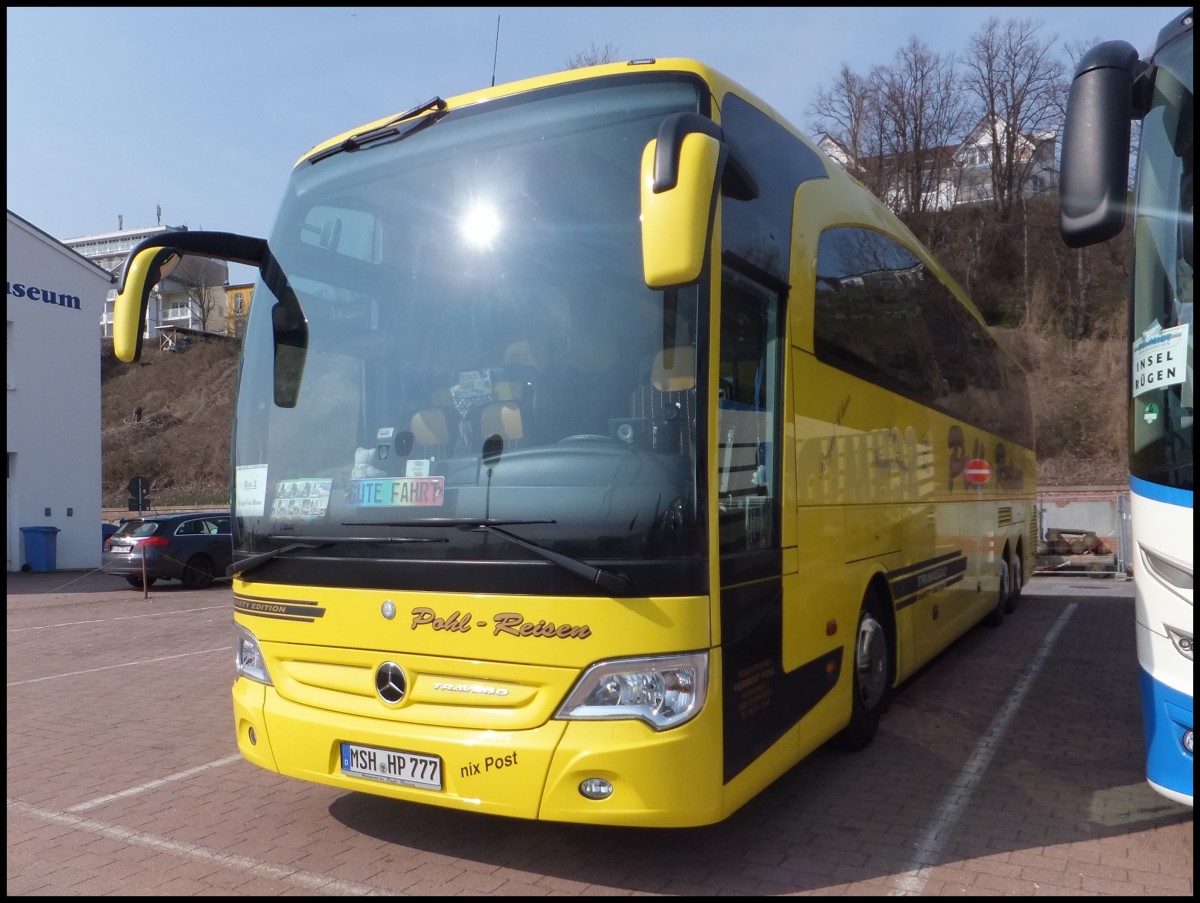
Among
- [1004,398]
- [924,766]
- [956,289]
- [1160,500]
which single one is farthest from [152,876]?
[1004,398]

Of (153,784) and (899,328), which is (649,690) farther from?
(899,328)

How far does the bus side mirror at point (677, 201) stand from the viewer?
3.55 metres

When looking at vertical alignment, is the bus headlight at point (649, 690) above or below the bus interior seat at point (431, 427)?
below

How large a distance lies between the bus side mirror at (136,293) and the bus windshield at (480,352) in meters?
0.53

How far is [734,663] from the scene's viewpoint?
432 centimetres

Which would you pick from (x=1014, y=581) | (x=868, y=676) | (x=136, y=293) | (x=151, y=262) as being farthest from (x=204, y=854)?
(x=1014, y=581)

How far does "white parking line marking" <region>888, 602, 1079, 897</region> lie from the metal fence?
38.7 ft

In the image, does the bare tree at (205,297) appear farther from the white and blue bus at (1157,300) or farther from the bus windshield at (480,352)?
the white and blue bus at (1157,300)

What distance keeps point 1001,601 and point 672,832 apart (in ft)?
27.4

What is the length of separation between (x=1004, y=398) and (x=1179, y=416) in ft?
28.2

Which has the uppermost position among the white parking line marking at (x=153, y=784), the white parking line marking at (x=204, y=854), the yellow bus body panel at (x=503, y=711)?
the yellow bus body panel at (x=503, y=711)

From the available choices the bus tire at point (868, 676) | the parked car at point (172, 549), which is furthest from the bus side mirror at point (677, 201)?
the parked car at point (172, 549)

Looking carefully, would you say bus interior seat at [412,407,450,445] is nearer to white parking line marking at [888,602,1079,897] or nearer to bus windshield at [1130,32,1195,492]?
white parking line marking at [888,602,1079,897]

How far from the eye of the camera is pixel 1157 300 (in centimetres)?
441
